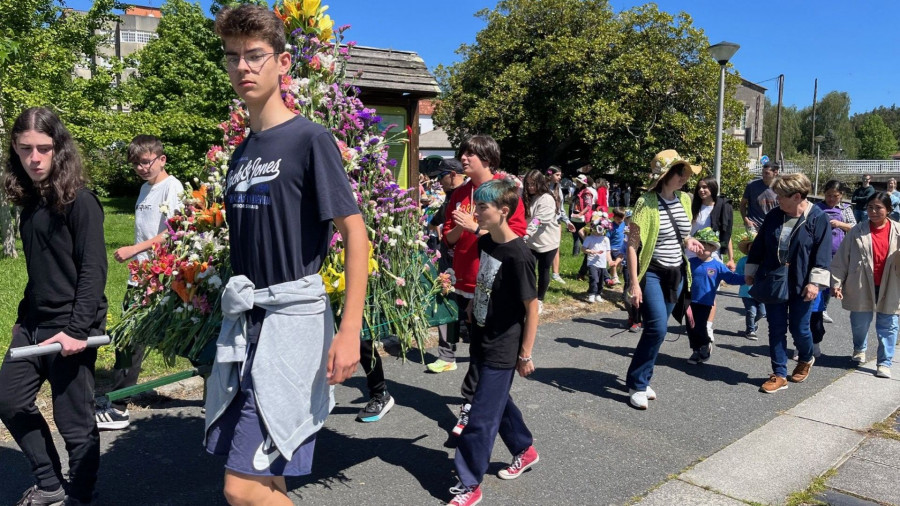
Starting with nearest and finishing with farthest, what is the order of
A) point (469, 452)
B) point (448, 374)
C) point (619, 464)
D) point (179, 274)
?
point (179, 274), point (469, 452), point (619, 464), point (448, 374)

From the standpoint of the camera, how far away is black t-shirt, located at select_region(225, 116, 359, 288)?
6.98ft

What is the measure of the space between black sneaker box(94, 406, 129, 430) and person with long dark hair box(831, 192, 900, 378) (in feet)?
20.2

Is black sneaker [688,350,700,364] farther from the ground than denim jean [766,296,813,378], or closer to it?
closer to it

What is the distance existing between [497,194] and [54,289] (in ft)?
7.16

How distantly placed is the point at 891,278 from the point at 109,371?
698cm

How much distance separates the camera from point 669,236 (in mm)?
5195

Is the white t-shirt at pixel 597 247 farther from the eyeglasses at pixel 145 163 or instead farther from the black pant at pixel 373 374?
the eyeglasses at pixel 145 163

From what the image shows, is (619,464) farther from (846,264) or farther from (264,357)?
(846,264)

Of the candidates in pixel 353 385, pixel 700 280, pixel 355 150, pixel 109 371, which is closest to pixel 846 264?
pixel 700 280

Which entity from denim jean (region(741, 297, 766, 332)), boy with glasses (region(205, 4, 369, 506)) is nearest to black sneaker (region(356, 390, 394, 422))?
boy with glasses (region(205, 4, 369, 506))

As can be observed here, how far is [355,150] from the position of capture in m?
3.50

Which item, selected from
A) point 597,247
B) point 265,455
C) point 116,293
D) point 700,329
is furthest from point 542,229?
point 116,293

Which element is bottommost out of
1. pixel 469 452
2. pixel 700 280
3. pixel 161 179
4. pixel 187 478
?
pixel 187 478

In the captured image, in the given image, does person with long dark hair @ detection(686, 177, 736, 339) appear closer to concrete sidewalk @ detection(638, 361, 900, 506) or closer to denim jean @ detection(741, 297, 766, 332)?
denim jean @ detection(741, 297, 766, 332)
